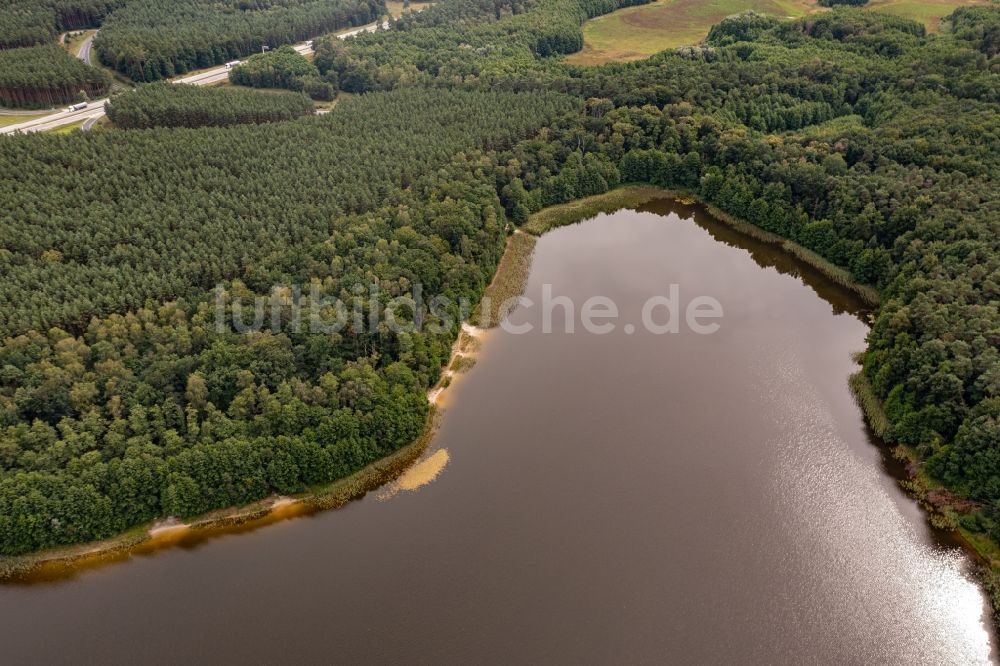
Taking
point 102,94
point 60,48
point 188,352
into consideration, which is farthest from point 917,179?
point 60,48

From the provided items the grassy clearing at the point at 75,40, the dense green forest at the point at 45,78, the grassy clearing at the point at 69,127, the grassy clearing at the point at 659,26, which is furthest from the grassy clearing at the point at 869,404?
the grassy clearing at the point at 75,40

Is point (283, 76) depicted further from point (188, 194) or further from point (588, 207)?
point (588, 207)

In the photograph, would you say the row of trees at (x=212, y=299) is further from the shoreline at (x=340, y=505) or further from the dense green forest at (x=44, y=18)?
the dense green forest at (x=44, y=18)

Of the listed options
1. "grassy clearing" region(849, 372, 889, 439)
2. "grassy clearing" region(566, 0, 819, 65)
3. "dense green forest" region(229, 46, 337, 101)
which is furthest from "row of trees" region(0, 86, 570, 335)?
"grassy clearing" region(849, 372, 889, 439)

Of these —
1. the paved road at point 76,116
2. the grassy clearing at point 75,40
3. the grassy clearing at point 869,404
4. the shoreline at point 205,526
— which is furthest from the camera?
the grassy clearing at point 75,40

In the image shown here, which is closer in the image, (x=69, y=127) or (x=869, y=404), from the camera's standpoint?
(x=869, y=404)

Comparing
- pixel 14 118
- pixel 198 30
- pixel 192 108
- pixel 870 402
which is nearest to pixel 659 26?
pixel 198 30
